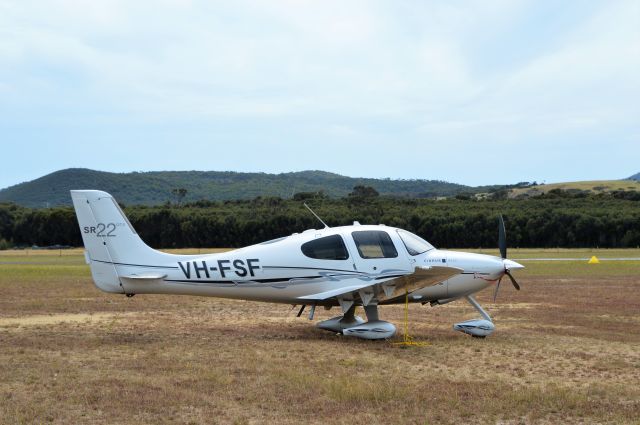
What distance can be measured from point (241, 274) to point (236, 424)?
636cm

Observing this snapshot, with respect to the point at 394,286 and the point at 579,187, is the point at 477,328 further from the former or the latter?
the point at 579,187

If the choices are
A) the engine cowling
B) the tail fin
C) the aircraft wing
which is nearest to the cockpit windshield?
the aircraft wing

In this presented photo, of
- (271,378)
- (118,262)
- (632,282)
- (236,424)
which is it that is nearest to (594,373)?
(271,378)

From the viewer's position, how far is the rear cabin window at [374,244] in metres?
13.9

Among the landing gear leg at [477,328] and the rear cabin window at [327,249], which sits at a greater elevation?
the rear cabin window at [327,249]

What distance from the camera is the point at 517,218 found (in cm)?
7156

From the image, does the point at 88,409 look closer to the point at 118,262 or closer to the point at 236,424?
the point at 236,424

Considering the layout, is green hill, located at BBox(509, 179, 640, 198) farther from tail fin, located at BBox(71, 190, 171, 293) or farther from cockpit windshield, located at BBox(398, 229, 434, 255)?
tail fin, located at BBox(71, 190, 171, 293)

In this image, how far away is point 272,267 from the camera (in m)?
13.9

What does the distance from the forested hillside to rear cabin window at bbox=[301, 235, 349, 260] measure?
52761 millimetres

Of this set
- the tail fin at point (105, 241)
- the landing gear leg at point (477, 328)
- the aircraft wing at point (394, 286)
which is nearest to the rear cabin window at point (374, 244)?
the aircraft wing at point (394, 286)

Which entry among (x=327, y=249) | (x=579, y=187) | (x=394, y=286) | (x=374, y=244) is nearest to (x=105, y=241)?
(x=327, y=249)

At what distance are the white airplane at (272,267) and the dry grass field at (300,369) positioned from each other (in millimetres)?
912

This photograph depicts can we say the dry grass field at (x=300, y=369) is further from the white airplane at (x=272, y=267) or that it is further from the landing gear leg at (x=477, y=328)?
the white airplane at (x=272, y=267)
